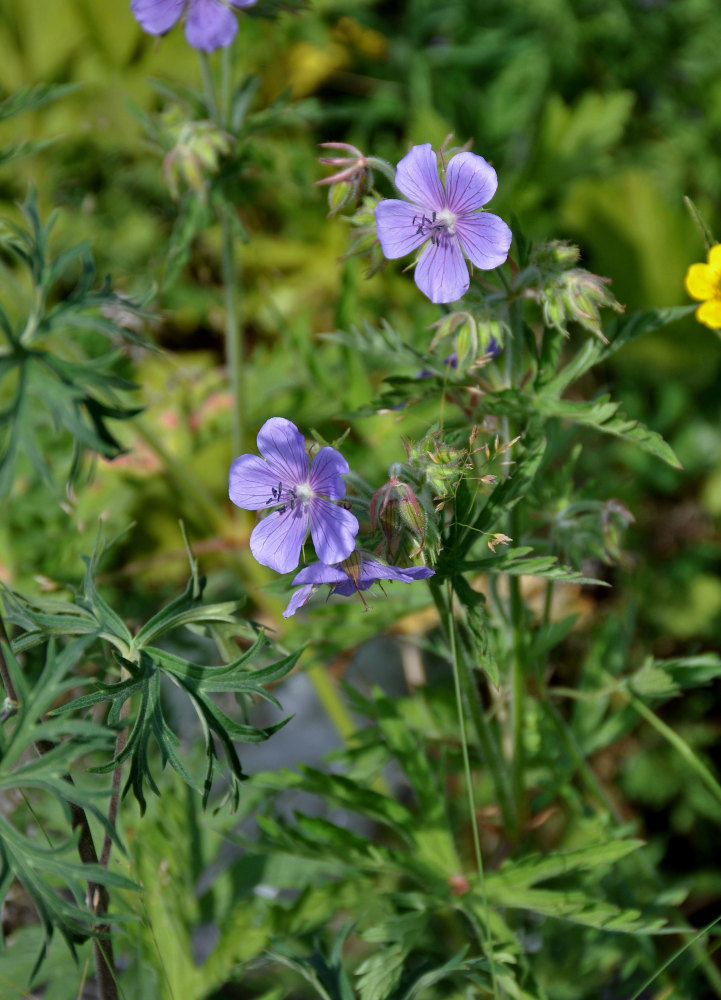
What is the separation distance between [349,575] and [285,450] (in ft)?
0.60

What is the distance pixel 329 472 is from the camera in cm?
A: 116

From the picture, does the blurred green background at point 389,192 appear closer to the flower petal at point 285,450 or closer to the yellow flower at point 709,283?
the yellow flower at point 709,283

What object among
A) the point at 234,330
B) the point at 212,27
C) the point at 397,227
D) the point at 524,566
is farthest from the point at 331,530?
the point at 234,330

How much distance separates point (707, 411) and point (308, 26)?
1.81 metres

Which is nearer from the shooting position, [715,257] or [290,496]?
[290,496]

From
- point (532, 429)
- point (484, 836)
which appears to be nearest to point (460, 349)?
point (532, 429)

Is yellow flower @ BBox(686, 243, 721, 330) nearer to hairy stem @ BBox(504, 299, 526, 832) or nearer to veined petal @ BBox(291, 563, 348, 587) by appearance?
hairy stem @ BBox(504, 299, 526, 832)

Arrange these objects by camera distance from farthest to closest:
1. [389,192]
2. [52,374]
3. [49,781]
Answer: [389,192] < [52,374] < [49,781]

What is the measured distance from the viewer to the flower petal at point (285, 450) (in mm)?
1196

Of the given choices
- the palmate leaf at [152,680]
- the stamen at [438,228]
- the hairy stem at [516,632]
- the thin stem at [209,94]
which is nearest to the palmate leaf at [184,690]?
the palmate leaf at [152,680]

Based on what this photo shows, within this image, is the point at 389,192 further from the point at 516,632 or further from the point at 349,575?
the point at 349,575

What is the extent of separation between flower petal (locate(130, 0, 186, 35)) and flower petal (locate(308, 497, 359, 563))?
934 millimetres

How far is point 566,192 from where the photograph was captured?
9.89 feet

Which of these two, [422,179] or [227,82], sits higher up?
[422,179]
